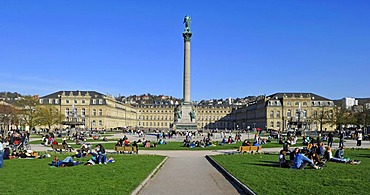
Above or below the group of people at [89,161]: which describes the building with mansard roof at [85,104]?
above

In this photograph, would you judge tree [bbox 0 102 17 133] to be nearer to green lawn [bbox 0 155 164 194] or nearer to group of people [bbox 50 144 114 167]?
group of people [bbox 50 144 114 167]

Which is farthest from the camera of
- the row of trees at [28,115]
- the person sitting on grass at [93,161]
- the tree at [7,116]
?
the row of trees at [28,115]

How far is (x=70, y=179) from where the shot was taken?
1670cm

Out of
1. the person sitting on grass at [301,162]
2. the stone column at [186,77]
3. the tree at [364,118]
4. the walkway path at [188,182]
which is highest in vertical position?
the stone column at [186,77]

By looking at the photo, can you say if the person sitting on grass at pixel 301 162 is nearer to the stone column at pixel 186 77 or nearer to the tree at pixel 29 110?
the stone column at pixel 186 77

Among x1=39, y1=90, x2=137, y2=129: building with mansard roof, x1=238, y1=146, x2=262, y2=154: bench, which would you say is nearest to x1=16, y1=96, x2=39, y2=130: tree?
x1=39, y1=90, x2=137, y2=129: building with mansard roof

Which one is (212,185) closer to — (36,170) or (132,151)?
(36,170)

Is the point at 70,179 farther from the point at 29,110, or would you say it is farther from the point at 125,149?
the point at 29,110

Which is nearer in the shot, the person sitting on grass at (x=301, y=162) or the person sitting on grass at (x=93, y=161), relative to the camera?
the person sitting on grass at (x=301, y=162)

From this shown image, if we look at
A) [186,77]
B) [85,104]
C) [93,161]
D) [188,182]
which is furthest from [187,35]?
[85,104]

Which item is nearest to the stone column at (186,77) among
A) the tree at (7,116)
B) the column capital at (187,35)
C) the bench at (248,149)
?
the column capital at (187,35)

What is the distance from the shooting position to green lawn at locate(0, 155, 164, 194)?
1404 cm

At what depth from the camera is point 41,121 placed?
93625mm

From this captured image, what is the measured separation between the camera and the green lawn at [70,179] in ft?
46.1
